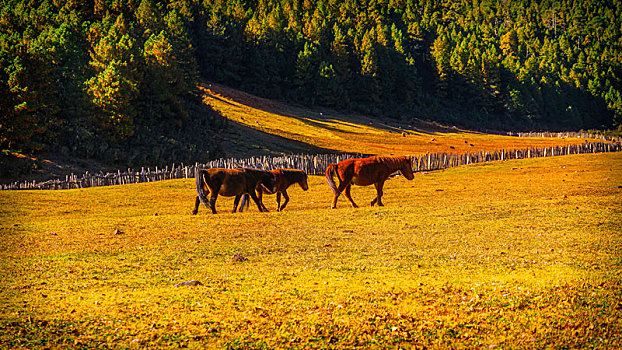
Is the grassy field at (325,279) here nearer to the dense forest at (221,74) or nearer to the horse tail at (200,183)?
the horse tail at (200,183)

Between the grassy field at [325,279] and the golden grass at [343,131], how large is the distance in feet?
200

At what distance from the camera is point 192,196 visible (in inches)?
1444

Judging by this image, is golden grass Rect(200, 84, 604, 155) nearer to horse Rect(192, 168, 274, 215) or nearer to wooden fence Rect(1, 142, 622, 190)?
wooden fence Rect(1, 142, 622, 190)

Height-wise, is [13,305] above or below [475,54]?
below

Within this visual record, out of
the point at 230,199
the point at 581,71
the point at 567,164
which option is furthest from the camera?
the point at 581,71

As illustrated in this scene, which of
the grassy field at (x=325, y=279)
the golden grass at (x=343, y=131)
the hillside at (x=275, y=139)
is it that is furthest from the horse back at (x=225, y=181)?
the golden grass at (x=343, y=131)

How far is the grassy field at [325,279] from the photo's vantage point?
8.34 m

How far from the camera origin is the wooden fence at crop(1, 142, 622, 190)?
1641 inches

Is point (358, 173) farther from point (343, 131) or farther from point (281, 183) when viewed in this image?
point (343, 131)

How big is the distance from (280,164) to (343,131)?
53.0 metres

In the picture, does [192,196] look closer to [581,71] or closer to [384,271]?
[384,271]

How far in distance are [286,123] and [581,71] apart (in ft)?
421

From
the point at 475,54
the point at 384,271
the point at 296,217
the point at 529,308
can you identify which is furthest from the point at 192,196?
the point at 475,54

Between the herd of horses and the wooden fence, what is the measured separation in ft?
63.8
